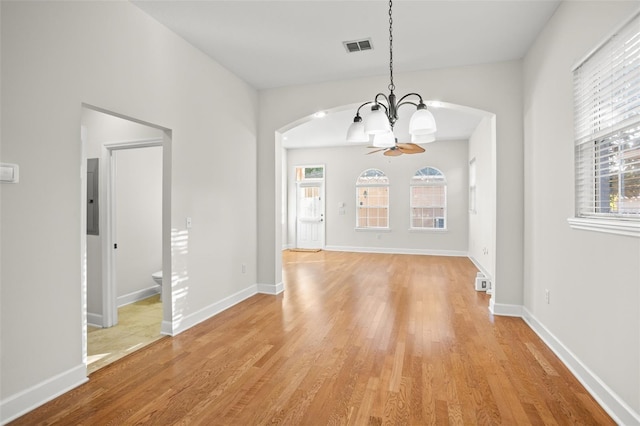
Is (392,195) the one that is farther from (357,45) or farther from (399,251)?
(357,45)

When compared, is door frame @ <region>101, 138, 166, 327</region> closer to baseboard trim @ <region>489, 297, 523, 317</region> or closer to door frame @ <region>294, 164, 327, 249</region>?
baseboard trim @ <region>489, 297, 523, 317</region>

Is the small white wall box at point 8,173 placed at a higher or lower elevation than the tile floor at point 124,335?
higher

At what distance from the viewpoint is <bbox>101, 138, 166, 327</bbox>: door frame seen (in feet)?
12.0

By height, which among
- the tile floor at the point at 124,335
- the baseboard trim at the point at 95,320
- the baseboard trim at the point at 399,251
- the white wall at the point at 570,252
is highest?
the white wall at the point at 570,252

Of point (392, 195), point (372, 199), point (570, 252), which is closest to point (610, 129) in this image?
point (570, 252)

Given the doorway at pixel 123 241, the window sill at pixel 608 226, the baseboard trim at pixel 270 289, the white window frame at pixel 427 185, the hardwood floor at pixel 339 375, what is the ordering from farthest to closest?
1. the white window frame at pixel 427 185
2. the baseboard trim at pixel 270 289
3. the doorway at pixel 123 241
4. the hardwood floor at pixel 339 375
5. the window sill at pixel 608 226

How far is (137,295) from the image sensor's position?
4684mm

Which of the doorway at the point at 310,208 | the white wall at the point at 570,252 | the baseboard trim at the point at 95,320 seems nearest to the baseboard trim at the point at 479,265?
the white wall at the point at 570,252

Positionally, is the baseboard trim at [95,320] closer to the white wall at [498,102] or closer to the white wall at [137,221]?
the white wall at [137,221]

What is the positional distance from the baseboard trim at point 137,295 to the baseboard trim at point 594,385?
4.79m

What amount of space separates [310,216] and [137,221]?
560cm

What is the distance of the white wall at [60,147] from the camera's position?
2049 millimetres

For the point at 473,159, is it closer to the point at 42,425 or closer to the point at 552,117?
the point at 552,117

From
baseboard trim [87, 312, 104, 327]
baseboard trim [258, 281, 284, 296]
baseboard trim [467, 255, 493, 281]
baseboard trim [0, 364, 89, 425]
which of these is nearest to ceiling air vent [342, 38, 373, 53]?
baseboard trim [258, 281, 284, 296]
